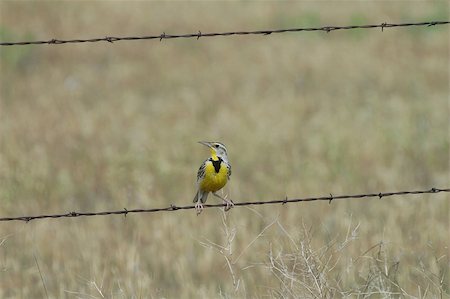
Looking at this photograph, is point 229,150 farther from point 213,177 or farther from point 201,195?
point 213,177

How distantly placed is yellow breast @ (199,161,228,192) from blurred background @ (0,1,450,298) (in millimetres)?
361

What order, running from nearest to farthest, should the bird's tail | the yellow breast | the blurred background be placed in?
1. the yellow breast
2. the bird's tail
3. the blurred background

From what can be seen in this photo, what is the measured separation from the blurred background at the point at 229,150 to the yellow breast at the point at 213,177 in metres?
0.36

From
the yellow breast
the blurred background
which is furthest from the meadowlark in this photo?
the blurred background

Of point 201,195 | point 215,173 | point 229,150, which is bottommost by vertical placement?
point 201,195

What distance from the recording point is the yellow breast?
5.65m

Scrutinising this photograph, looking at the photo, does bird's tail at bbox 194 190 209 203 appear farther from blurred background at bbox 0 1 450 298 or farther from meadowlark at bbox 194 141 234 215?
blurred background at bbox 0 1 450 298

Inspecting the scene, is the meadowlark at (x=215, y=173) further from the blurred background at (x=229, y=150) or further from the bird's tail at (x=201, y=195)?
the blurred background at (x=229, y=150)

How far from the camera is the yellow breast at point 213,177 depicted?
18.5 ft

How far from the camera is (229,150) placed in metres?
11.4

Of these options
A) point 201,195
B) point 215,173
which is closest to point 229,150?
point 201,195

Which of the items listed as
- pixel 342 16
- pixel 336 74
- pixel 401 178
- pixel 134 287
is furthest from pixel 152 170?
pixel 342 16

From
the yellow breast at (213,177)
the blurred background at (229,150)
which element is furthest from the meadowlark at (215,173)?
the blurred background at (229,150)

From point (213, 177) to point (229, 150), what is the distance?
5.79 meters
